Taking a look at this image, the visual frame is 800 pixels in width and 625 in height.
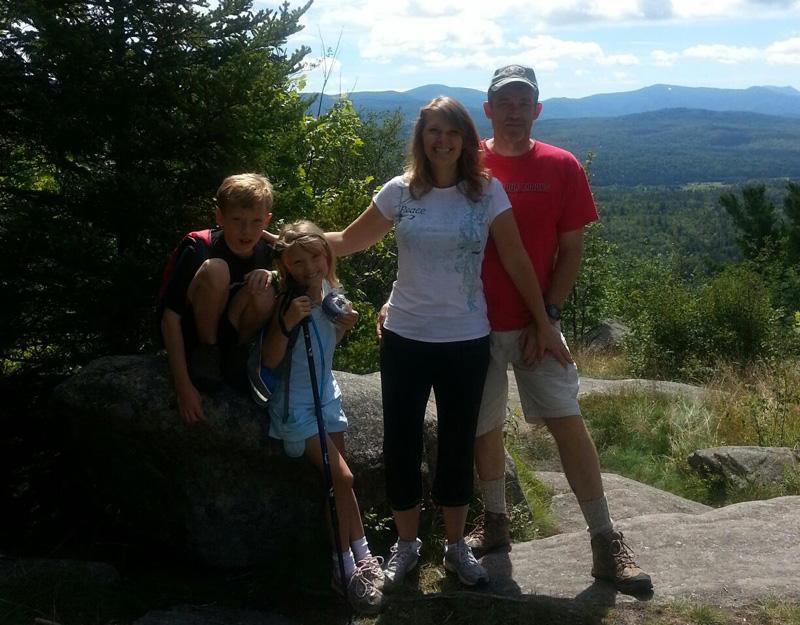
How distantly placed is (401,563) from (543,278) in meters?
1.52

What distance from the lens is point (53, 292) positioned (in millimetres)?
5008

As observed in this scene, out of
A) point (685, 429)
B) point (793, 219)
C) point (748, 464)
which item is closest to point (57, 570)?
point (748, 464)

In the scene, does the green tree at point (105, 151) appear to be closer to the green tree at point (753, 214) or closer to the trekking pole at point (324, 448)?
the trekking pole at point (324, 448)

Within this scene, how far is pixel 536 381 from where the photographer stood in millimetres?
3885

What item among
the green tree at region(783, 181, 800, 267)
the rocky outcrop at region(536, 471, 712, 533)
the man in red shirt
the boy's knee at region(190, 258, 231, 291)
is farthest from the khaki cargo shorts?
the green tree at region(783, 181, 800, 267)

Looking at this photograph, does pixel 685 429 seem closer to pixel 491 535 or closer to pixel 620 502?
pixel 620 502

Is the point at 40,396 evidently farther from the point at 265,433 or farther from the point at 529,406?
the point at 529,406

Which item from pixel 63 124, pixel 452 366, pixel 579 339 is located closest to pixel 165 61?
pixel 63 124

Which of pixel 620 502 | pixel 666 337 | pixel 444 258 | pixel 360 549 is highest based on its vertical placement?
pixel 444 258

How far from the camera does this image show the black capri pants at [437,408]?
11.9 feet

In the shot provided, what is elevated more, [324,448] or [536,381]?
[536,381]

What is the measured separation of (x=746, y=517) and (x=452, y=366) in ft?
7.02

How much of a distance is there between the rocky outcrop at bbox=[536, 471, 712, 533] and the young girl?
1903 mm

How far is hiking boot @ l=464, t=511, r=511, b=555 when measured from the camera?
4.34 meters
